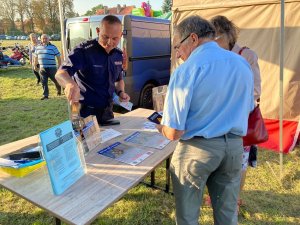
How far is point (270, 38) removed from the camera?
3746 millimetres

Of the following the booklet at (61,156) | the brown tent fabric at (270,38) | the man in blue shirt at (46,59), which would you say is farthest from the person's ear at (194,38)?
the man in blue shirt at (46,59)

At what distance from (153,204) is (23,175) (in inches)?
56.7

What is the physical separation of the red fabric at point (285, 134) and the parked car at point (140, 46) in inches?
96.7

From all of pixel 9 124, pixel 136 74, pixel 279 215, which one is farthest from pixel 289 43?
pixel 9 124

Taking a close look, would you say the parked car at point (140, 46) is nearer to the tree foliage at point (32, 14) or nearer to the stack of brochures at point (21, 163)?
the stack of brochures at point (21, 163)

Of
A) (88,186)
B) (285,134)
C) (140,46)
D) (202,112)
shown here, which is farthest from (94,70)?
(140,46)

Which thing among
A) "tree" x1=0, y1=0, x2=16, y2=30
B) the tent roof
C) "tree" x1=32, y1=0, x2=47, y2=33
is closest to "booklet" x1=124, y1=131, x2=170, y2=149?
the tent roof

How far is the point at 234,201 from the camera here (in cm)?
165

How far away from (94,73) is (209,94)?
1.28 m

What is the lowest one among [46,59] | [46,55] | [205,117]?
[205,117]

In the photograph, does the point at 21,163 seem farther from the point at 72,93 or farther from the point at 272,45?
the point at 272,45

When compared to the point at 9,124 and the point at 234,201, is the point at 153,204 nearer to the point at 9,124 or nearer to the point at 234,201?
the point at 234,201

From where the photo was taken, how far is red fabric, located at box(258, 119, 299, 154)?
376 cm

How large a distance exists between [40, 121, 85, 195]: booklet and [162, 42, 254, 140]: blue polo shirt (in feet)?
1.78
